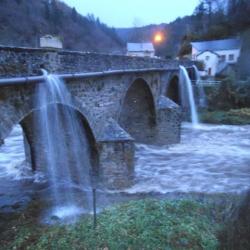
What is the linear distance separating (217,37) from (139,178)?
43022 millimetres

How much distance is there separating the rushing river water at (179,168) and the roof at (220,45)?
84.6 feet

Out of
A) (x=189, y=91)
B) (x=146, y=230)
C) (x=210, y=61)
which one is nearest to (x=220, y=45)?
(x=210, y=61)

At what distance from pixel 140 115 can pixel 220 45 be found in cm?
3026

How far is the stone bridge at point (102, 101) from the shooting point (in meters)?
7.71

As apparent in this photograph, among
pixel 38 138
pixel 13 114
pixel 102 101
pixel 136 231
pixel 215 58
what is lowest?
pixel 136 231

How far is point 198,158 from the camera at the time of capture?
655 inches

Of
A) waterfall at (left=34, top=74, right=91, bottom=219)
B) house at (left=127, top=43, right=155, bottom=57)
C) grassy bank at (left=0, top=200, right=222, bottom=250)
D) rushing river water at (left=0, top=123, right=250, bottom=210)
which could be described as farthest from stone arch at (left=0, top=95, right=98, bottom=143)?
house at (left=127, top=43, right=155, bottom=57)

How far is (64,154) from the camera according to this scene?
12664 mm

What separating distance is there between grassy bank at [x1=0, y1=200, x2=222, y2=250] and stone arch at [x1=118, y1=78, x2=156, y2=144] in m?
10.4

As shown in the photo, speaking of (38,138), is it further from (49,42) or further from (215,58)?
(215,58)

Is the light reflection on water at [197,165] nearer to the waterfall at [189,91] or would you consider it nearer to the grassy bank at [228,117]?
the grassy bank at [228,117]

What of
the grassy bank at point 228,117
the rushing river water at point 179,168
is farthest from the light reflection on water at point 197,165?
the grassy bank at point 228,117

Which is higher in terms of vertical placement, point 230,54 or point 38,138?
point 230,54

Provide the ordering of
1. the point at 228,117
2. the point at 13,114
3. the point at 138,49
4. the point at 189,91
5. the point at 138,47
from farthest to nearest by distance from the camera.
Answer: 1. the point at 138,47
2. the point at 138,49
3. the point at 189,91
4. the point at 228,117
5. the point at 13,114
